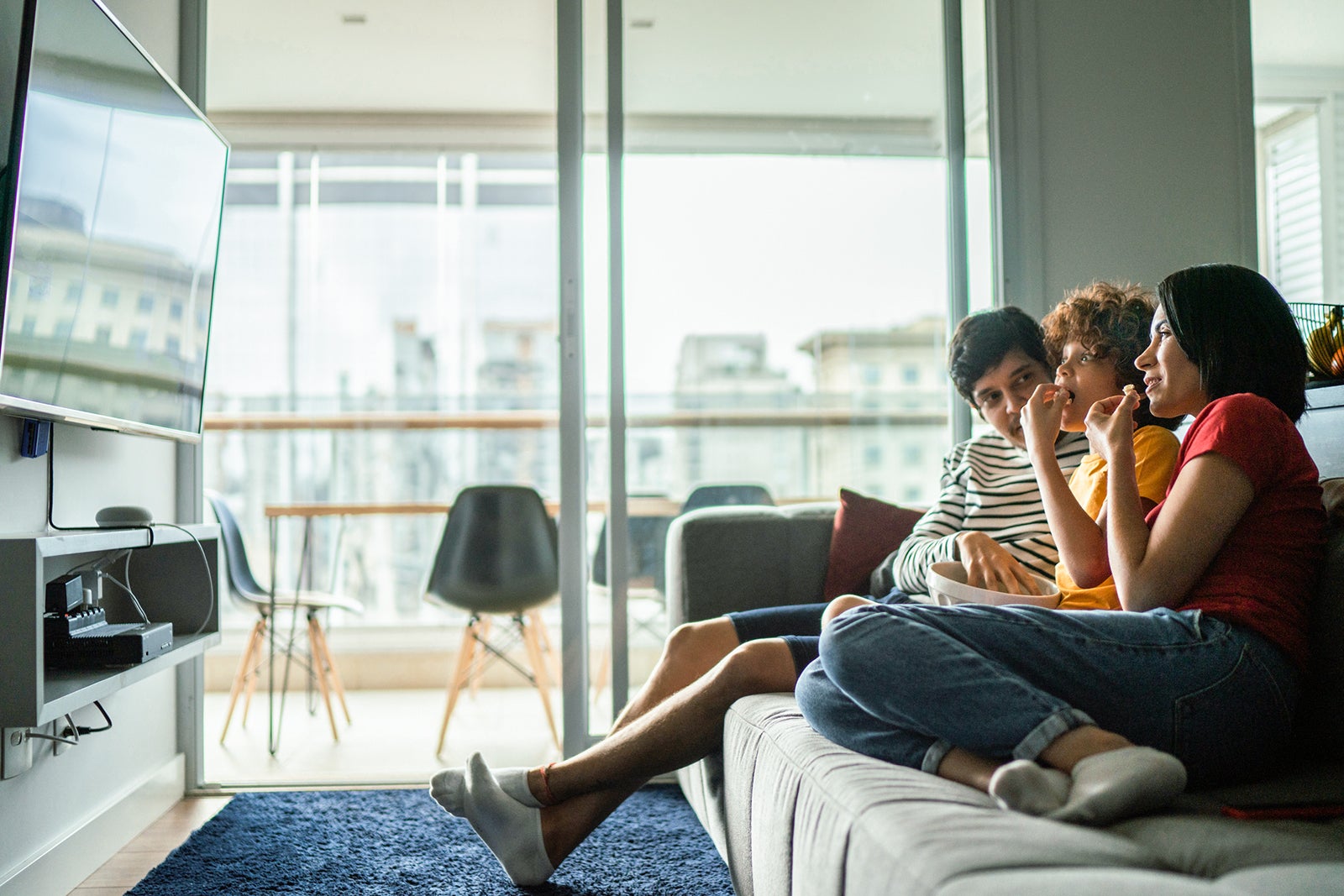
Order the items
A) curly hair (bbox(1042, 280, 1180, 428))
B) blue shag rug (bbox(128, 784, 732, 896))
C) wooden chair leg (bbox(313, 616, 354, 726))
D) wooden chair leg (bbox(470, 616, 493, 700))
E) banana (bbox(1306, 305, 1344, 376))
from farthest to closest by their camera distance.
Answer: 1. wooden chair leg (bbox(470, 616, 493, 700))
2. wooden chair leg (bbox(313, 616, 354, 726))
3. blue shag rug (bbox(128, 784, 732, 896))
4. banana (bbox(1306, 305, 1344, 376))
5. curly hair (bbox(1042, 280, 1180, 428))

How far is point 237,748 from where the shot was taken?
10.5 ft

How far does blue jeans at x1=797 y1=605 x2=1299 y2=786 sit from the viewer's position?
1.17 m

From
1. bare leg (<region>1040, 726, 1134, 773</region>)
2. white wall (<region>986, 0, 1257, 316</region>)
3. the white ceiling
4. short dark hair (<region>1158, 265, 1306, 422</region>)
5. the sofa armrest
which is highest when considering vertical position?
the white ceiling

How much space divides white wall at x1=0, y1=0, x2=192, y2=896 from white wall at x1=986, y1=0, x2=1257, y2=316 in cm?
232

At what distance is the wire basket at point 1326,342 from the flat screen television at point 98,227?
214 centimetres

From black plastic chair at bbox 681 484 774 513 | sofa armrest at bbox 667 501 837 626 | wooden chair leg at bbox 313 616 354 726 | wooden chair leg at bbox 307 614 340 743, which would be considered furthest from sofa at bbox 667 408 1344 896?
wooden chair leg at bbox 313 616 354 726

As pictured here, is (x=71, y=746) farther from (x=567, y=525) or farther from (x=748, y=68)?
(x=748, y=68)

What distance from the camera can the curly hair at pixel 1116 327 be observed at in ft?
5.55

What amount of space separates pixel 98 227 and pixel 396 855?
1.38m

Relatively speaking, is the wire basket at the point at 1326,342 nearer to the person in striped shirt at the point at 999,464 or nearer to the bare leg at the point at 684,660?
the person in striped shirt at the point at 999,464

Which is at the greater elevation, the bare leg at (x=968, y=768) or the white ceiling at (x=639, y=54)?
the white ceiling at (x=639, y=54)

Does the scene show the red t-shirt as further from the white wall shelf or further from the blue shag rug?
the white wall shelf

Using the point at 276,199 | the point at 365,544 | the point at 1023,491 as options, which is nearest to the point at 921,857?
the point at 1023,491

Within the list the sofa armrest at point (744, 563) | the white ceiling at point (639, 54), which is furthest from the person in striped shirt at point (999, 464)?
the white ceiling at point (639, 54)
